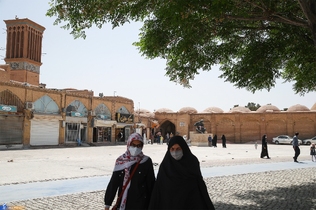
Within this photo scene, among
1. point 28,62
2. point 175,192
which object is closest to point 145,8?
point 175,192

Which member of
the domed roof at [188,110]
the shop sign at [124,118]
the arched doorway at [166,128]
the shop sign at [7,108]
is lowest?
the arched doorway at [166,128]

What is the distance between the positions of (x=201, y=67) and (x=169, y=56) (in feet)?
3.02

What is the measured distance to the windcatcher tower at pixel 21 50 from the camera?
1505 inches

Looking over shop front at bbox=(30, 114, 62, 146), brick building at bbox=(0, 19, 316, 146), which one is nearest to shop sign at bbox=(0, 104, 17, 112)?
brick building at bbox=(0, 19, 316, 146)

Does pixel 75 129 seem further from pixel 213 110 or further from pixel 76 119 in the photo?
pixel 213 110

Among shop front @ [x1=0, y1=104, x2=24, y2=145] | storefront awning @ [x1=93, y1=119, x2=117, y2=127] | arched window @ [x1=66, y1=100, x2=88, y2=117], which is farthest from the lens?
storefront awning @ [x1=93, y1=119, x2=117, y2=127]

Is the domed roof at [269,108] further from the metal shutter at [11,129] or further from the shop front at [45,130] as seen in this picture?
the metal shutter at [11,129]

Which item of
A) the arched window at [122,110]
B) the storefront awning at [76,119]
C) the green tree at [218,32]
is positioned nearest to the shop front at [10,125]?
the storefront awning at [76,119]

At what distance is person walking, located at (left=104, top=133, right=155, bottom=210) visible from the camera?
3396mm

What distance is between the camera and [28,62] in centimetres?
3875

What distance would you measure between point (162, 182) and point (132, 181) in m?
0.35

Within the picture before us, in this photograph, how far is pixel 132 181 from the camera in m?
3.42

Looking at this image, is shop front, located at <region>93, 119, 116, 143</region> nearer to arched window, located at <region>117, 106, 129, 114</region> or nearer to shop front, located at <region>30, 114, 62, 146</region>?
arched window, located at <region>117, 106, 129, 114</region>

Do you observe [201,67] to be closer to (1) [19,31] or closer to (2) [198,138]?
(2) [198,138]
